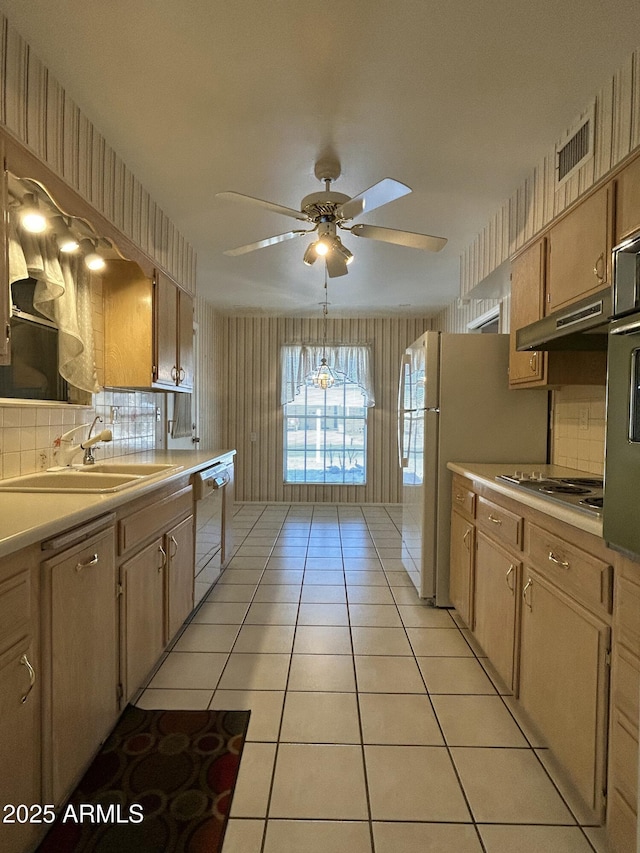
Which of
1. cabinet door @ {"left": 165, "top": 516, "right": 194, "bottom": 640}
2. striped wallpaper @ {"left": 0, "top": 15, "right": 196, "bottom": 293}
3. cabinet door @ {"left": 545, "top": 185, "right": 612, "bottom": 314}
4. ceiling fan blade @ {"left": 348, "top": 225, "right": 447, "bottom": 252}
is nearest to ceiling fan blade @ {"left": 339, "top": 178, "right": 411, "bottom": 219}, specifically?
ceiling fan blade @ {"left": 348, "top": 225, "right": 447, "bottom": 252}

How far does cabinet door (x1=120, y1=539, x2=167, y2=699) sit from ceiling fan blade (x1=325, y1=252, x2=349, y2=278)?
6.12ft

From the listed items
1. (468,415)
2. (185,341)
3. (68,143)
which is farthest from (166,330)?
(468,415)

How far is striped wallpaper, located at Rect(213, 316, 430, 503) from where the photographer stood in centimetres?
594

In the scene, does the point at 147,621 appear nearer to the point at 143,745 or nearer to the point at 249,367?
the point at 143,745

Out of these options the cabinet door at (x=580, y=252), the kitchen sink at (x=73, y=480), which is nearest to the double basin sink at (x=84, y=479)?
the kitchen sink at (x=73, y=480)

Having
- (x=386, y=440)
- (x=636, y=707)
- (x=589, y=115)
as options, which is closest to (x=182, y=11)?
(x=589, y=115)

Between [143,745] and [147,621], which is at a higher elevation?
[147,621]

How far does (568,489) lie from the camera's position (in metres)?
1.73

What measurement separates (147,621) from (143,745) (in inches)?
17.3

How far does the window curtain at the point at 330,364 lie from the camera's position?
589 cm

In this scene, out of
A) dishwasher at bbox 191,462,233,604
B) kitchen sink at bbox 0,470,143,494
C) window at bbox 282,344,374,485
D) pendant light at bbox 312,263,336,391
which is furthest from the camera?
window at bbox 282,344,374,485

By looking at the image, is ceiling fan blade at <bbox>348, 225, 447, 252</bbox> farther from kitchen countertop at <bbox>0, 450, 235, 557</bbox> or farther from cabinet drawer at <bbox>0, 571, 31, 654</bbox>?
cabinet drawer at <bbox>0, 571, 31, 654</bbox>

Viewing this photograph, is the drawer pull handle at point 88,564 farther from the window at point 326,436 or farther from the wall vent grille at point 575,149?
the window at point 326,436

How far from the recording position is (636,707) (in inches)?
41.9
